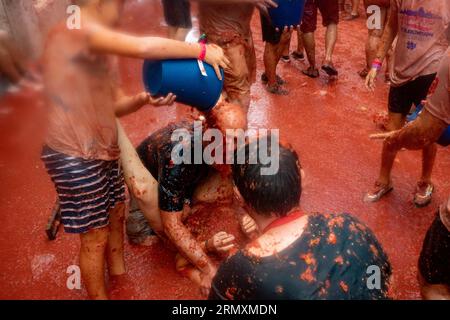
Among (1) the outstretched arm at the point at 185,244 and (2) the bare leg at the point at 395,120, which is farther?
(2) the bare leg at the point at 395,120

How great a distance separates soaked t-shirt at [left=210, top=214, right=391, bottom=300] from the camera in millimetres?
1516

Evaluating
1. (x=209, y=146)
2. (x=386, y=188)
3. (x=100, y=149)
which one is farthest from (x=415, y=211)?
(x=100, y=149)

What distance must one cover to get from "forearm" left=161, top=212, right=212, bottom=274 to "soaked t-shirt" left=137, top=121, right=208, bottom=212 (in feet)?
0.26

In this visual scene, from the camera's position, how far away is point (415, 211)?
3244mm

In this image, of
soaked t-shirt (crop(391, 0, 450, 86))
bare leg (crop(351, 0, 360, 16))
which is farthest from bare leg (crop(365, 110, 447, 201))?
bare leg (crop(351, 0, 360, 16))

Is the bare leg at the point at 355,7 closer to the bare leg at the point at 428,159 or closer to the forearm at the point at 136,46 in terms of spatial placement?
the bare leg at the point at 428,159

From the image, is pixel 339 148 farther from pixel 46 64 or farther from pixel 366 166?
pixel 46 64

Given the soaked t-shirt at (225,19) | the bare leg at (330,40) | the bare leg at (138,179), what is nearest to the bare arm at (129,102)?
the bare leg at (138,179)

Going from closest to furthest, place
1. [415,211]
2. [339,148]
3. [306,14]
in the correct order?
1. [415,211]
2. [339,148]
3. [306,14]

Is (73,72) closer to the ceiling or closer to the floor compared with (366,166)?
closer to the ceiling

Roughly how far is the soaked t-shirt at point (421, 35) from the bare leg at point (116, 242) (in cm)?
233

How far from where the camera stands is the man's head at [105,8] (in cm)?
195

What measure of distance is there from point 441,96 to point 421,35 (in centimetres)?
97

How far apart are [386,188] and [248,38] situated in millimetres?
1643
